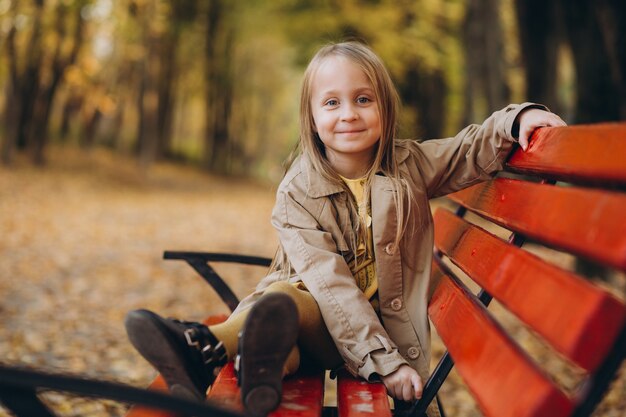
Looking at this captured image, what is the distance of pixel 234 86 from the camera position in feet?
86.8

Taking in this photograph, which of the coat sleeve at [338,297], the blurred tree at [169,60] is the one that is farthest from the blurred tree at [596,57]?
the blurred tree at [169,60]

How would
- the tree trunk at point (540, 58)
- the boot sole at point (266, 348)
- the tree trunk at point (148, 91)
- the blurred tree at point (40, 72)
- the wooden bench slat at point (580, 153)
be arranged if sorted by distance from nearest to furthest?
the wooden bench slat at point (580, 153) → the boot sole at point (266, 348) → the tree trunk at point (540, 58) → the blurred tree at point (40, 72) → the tree trunk at point (148, 91)

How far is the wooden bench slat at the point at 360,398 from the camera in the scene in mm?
1858

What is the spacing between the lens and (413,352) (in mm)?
2338

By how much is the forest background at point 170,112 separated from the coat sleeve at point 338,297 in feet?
2.32

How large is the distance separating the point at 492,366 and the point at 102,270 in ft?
22.1

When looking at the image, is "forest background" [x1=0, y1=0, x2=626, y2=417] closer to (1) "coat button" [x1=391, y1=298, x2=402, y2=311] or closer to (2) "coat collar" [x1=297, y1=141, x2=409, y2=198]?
(2) "coat collar" [x1=297, y1=141, x2=409, y2=198]

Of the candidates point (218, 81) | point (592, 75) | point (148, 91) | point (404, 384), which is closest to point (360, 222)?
point (404, 384)

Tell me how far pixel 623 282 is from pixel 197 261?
18.7 feet

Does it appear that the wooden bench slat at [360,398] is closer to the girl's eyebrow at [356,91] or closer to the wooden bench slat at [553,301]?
the wooden bench slat at [553,301]

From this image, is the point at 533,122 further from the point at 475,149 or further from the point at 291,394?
the point at 291,394

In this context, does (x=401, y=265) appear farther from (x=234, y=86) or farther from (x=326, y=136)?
(x=234, y=86)

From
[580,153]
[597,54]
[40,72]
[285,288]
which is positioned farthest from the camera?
[40,72]

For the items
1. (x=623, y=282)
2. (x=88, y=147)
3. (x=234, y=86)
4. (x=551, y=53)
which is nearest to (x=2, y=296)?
(x=623, y=282)
